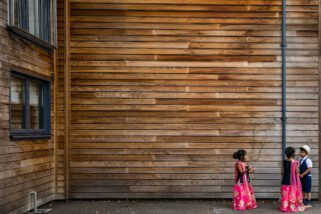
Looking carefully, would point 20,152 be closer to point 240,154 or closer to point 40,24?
point 40,24

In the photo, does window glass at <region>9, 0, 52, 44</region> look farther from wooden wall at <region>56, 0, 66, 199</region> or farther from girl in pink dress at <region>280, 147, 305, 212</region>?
girl in pink dress at <region>280, 147, 305, 212</region>

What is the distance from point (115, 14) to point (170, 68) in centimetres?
167

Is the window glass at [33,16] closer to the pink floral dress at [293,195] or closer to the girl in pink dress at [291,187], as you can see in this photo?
the girl in pink dress at [291,187]

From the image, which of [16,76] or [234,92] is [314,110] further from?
[16,76]

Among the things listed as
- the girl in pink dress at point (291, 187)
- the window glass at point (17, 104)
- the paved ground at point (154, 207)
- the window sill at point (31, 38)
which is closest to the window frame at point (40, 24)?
the window sill at point (31, 38)

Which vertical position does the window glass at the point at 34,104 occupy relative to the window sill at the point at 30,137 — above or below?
above

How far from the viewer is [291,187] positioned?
9297mm

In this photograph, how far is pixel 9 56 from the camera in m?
8.12

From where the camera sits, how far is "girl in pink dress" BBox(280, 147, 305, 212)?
9.22 metres

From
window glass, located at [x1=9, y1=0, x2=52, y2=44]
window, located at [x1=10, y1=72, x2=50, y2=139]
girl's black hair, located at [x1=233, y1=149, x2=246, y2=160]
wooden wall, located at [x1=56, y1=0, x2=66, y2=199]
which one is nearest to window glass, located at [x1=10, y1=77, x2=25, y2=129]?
window, located at [x1=10, y1=72, x2=50, y2=139]

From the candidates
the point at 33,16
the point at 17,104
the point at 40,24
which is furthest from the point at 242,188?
the point at 33,16

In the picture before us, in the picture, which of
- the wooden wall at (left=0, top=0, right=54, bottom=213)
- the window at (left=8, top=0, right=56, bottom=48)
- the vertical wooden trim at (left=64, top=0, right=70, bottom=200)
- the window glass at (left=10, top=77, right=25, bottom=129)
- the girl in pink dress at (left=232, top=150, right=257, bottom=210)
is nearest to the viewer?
the wooden wall at (left=0, top=0, right=54, bottom=213)

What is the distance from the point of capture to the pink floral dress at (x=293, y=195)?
30.2ft

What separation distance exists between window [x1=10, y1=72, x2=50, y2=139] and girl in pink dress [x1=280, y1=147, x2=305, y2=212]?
482 centimetres
